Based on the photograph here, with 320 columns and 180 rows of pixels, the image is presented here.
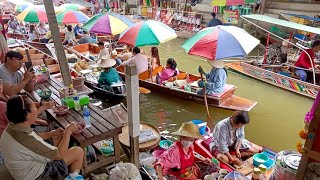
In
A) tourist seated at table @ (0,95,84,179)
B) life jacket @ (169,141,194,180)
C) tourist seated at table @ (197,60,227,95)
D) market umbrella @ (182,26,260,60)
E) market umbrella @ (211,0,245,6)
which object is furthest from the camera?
market umbrella @ (211,0,245,6)

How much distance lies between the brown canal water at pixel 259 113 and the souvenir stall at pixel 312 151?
156 inches

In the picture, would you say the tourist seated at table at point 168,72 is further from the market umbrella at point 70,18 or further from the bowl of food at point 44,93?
the market umbrella at point 70,18

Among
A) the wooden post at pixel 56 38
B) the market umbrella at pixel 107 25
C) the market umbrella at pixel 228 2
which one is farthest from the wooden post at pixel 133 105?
the market umbrella at pixel 228 2

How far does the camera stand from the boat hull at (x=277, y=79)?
8.20 m

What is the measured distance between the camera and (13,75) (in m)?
5.27

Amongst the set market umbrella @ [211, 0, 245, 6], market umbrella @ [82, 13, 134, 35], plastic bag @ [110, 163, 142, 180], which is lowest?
plastic bag @ [110, 163, 142, 180]

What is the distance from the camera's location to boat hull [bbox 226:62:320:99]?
8.20 m

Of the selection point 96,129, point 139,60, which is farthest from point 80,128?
point 139,60

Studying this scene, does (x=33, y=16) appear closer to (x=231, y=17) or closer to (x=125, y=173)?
(x=125, y=173)

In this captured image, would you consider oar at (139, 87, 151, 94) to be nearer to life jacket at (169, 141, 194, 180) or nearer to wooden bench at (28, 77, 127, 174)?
wooden bench at (28, 77, 127, 174)

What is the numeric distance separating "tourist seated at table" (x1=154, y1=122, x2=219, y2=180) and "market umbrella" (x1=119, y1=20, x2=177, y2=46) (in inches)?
162

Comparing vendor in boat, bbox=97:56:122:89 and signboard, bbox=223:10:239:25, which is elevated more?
signboard, bbox=223:10:239:25

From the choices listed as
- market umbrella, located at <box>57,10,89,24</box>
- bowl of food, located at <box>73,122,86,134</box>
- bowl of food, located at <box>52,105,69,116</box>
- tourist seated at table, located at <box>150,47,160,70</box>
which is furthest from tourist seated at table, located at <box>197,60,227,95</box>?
market umbrella, located at <box>57,10,89,24</box>

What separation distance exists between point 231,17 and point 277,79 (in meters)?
7.25
